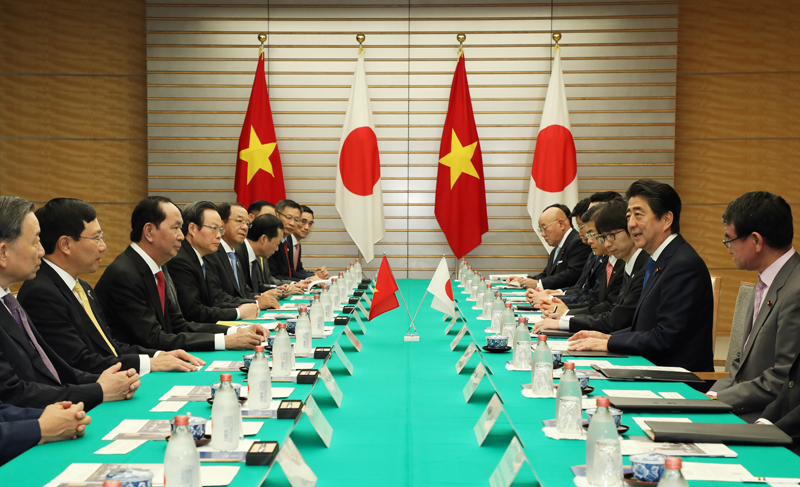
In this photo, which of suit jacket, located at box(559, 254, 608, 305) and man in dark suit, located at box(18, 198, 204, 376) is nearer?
man in dark suit, located at box(18, 198, 204, 376)

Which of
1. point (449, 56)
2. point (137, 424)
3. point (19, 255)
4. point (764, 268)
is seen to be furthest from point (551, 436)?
point (449, 56)

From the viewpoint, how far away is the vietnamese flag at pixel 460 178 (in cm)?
780

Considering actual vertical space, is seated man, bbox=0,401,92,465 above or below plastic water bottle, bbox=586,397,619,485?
below

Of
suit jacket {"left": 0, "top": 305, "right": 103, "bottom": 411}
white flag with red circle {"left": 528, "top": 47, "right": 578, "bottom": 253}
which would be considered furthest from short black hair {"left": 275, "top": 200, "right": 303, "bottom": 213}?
suit jacket {"left": 0, "top": 305, "right": 103, "bottom": 411}

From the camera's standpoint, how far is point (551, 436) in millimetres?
1944

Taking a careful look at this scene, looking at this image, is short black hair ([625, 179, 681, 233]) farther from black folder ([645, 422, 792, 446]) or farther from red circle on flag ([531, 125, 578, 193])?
red circle on flag ([531, 125, 578, 193])

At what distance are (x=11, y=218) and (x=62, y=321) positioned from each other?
0.53m

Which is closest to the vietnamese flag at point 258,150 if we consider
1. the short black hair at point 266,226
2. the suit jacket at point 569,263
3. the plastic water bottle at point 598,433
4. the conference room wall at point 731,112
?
the short black hair at point 266,226

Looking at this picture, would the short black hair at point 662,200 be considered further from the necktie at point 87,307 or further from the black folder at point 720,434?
the necktie at point 87,307

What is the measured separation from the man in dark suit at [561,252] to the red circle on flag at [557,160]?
1.11 meters

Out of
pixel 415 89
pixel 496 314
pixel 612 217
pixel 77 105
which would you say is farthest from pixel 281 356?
pixel 77 105

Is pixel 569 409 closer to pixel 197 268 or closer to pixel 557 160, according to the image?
pixel 197 268

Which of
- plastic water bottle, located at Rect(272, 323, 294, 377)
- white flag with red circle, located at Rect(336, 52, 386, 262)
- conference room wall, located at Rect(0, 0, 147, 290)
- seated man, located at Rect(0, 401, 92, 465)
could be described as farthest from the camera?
conference room wall, located at Rect(0, 0, 147, 290)

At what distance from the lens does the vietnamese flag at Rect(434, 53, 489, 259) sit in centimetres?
780
